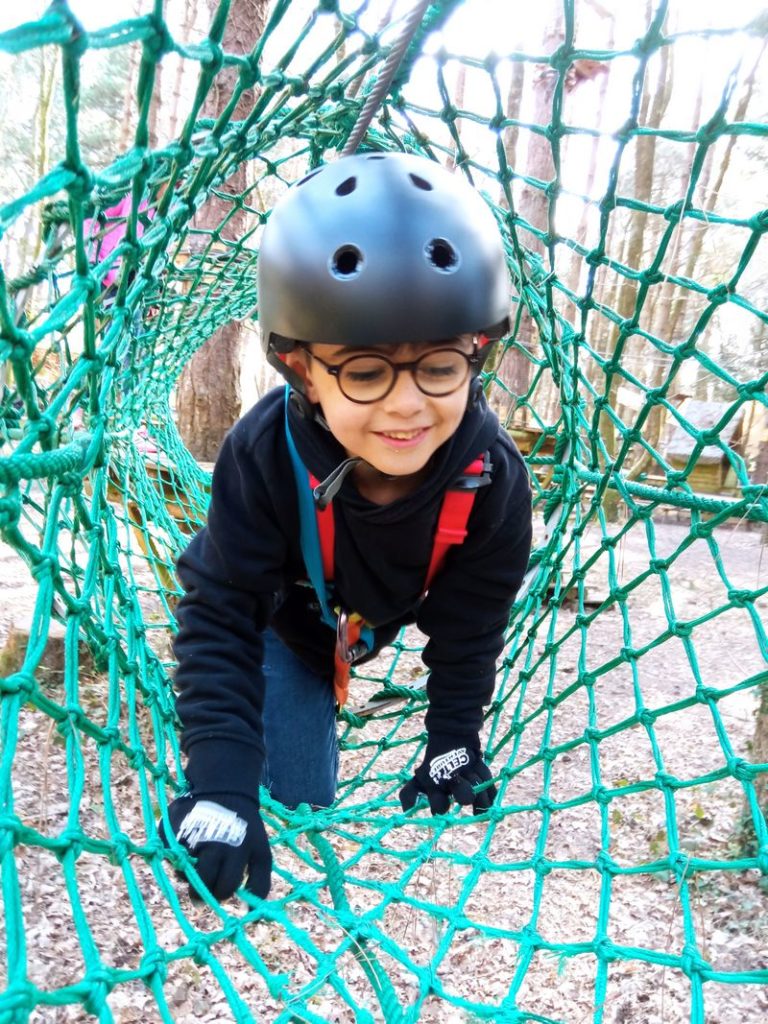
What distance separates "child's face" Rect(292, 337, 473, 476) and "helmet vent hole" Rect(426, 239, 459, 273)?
0.32 feet

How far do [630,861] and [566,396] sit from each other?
1301 millimetres

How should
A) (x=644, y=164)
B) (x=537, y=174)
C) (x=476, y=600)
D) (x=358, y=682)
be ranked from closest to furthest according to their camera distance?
(x=476, y=600) → (x=358, y=682) → (x=537, y=174) → (x=644, y=164)

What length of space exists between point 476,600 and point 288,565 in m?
0.33

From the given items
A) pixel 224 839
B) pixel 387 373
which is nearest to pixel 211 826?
pixel 224 839

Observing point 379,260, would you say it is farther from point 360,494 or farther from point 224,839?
point 224,839

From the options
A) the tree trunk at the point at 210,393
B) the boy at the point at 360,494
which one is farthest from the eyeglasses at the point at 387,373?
the tree trunk at the point at 210,393

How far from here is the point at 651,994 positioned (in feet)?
5.60

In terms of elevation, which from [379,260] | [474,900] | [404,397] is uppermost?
[379,260]

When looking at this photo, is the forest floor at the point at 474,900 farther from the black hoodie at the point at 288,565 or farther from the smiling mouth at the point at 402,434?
the smiling mouth at the point at 402,434

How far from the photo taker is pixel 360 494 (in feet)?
3.90

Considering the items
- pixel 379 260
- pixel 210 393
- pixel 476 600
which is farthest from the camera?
pixel 210 393

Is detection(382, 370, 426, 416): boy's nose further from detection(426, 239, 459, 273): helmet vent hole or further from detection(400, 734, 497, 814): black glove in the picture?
detection(400, 734, 497, 814): black glove

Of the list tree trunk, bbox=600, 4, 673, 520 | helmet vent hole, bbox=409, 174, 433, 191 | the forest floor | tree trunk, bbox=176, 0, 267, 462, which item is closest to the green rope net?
the forest floor

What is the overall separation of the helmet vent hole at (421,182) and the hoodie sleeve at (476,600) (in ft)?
1.36
